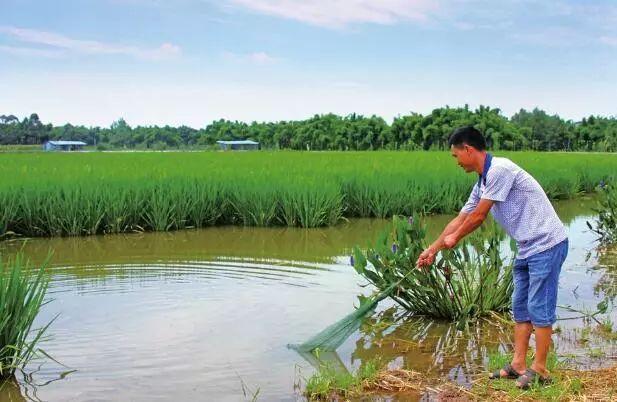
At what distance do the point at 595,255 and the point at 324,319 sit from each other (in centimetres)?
454

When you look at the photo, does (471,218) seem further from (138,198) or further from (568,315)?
(138,198)

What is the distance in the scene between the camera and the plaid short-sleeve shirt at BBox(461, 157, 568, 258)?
356cm

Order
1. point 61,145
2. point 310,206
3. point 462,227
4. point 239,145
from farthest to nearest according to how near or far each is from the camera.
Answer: point 239,145
point 61,145
point 310,206
point 462,227

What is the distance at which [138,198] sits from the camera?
10.4 m

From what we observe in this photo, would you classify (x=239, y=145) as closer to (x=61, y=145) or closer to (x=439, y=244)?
(x=61, y=145)

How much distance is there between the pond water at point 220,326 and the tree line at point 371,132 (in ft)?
157

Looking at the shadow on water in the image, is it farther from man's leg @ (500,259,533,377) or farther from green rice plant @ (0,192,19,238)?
green rice plant @ (0,192,19,238)

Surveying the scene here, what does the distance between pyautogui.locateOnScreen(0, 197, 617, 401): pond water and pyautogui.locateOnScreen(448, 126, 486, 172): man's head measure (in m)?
1.24

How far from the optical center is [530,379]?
3.55m

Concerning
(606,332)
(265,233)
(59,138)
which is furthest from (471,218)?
(59,138)

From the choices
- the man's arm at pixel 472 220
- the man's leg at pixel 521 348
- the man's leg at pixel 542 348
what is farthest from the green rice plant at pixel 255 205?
the man's leg at pixel 542 348

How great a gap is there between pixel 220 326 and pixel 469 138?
2407 mm

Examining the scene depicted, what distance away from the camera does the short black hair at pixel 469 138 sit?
12.0ft

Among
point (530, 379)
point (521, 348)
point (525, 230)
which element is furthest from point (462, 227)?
point (530, 379)
